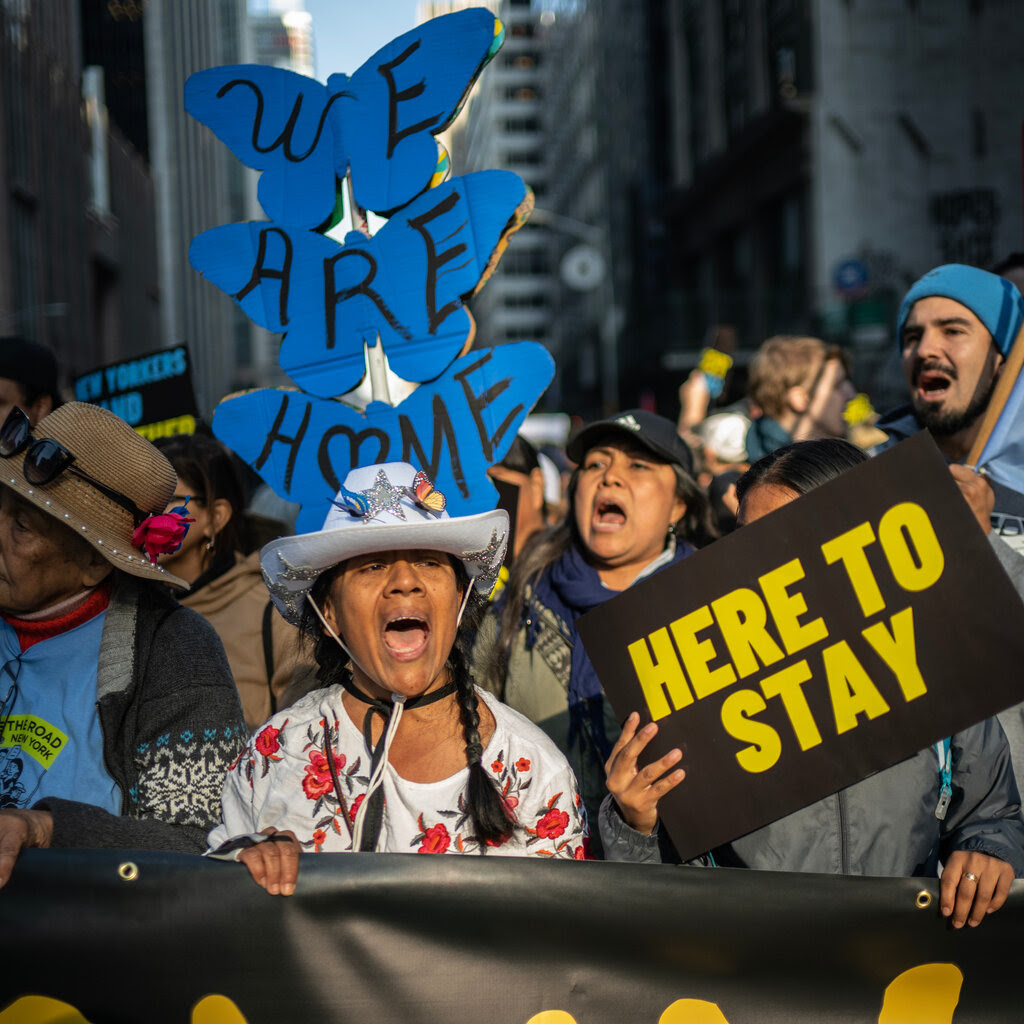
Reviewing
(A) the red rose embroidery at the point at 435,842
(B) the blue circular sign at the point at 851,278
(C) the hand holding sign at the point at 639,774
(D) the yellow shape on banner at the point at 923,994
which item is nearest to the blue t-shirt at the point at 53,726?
(A) the red rose embroidery at the point at 435,842

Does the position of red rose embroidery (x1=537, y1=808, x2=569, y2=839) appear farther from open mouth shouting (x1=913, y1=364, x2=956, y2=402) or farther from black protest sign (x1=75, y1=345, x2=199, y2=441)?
black protest sign (x1=75, y1=345, x2=199, y2=441)

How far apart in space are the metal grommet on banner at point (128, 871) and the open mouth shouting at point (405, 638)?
615 millimetres

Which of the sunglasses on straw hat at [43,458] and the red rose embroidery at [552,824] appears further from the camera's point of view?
the sunglasses on straw hat at [43,458]

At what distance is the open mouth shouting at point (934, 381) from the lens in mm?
3879

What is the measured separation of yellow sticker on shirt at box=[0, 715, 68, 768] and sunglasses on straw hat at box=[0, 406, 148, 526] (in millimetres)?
489

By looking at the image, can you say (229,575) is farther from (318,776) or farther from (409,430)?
(318,776)

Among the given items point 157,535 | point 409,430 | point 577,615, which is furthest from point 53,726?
point 577,615

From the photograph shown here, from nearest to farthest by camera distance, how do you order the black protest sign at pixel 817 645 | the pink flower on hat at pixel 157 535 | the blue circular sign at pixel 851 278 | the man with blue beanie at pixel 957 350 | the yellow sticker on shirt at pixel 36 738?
the black protest sign at pixel 817 645 → the yellow sticker on shirt at pixel 36 738 → the pink flower on hat at pixel 157 535 → the man with blue beanie at pixel 957 350 → the blue circular sign at pixel 851 278

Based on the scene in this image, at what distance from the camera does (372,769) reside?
2.45 meters

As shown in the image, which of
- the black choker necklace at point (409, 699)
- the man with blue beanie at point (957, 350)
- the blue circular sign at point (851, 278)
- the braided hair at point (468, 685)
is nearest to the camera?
the braided hair at point (468, 685)

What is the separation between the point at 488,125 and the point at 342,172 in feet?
385

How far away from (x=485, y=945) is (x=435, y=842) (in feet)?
0.74

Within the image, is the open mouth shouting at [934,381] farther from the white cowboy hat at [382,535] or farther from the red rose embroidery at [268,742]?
the red rose embroidery at [268,742]

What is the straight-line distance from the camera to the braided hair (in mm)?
2387
